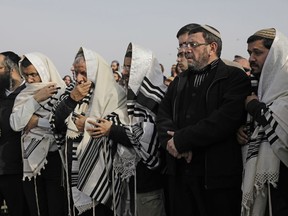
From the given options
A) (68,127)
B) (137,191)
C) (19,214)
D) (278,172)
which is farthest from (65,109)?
(278,172)

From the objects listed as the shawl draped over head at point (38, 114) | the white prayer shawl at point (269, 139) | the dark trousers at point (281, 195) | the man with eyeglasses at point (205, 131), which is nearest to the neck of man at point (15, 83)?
the shawl draped over head at point (38, 114)

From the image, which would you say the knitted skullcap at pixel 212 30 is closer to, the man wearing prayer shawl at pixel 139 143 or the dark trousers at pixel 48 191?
the man wearing prayer shawl at pixel 139 143

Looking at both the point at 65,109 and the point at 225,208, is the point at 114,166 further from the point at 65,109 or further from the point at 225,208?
the point at 225,208

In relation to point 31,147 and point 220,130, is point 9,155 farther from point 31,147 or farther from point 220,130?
point 220,130

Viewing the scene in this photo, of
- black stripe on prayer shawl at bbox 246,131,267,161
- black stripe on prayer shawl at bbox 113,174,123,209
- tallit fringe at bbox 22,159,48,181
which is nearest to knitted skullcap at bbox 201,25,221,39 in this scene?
black stripe on prayer shawl at bbox 246,131,267,161

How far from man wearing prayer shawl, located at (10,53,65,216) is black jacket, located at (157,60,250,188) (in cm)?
169

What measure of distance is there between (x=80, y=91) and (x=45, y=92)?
0.64 m

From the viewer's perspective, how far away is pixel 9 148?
4.72 m

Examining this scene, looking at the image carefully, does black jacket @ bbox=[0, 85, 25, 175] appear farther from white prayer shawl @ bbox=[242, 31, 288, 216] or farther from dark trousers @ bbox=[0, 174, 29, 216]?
white prayer shawl @ bbox=[242, 31, 288, 216]

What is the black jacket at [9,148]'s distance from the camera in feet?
15.4

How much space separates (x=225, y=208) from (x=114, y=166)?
1.04 m

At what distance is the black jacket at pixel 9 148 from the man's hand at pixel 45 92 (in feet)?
1.83

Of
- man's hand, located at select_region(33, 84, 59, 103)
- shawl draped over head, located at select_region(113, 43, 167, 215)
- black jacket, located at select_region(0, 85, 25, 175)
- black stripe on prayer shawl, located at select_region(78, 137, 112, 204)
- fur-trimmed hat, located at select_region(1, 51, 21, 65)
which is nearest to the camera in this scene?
shawl draped over head, located at select_region(113, 43, 167, 215)

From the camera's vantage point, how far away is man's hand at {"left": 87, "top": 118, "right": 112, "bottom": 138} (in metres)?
3.64
